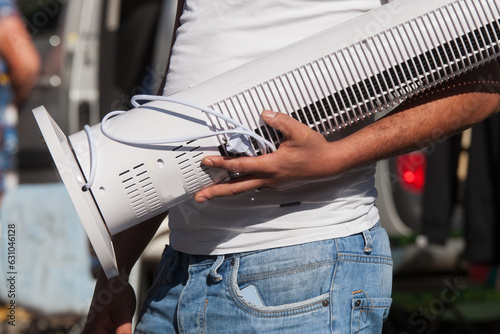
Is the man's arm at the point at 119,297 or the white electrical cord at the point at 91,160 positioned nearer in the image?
the white electrical cord at the point at 91,160

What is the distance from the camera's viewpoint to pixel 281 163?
123 centimetres

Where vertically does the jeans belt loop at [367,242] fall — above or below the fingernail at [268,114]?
below

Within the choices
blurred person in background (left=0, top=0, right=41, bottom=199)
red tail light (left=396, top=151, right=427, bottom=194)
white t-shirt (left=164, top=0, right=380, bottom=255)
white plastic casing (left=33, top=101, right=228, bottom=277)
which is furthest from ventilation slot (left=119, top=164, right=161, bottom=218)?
red tail light (left=396, top=151, right=427, bottom=194)

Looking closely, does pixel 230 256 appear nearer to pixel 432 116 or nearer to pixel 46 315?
pixel 432 116

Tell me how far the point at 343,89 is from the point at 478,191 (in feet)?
7.62

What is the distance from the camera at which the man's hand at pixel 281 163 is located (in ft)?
3.98

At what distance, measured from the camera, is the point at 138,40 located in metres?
4.23

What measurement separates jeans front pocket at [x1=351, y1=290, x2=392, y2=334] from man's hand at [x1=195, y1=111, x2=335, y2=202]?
0.79 ft

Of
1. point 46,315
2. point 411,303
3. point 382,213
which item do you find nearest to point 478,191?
point 382,213

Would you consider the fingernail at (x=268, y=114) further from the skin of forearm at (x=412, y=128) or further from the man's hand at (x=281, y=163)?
the skin of forearm at (x=412, y=128)

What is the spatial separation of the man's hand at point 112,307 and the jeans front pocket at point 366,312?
0.51 m

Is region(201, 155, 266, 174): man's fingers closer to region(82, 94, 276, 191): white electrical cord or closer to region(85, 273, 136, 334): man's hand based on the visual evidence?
region(82, 94, 276, 191): white electrical cord

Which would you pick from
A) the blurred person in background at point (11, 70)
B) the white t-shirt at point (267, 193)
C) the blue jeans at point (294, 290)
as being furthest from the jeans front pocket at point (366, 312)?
the blurred person in background at point (11, 70)

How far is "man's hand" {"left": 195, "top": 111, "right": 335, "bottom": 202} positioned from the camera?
1213 millimetres
